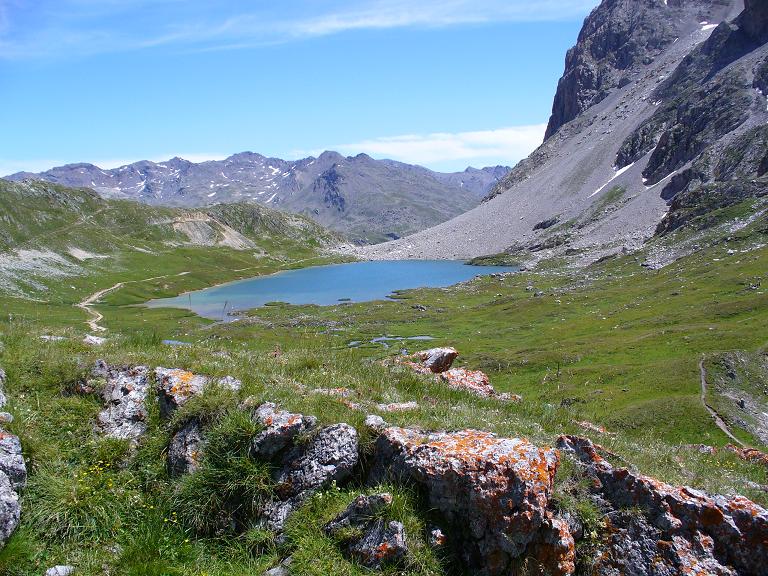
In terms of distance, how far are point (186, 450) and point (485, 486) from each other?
5412 millimetres

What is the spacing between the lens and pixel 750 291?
7606 centimetres

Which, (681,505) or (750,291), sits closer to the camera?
(681,505)

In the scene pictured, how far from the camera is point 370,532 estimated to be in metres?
7.62

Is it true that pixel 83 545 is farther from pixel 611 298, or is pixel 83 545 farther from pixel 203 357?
pixel 611 298

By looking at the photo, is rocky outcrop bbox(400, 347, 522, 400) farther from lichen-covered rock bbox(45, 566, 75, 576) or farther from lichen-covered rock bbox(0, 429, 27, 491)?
lichen-covered rock bbox(0, 429, 27, 491)

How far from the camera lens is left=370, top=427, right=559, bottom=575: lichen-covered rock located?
7.68 metres

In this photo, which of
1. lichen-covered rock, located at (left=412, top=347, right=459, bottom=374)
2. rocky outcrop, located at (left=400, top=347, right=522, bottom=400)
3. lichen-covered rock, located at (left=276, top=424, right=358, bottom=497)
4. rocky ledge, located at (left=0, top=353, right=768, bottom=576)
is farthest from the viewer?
lichen-covered rock, located at (left=412, top=347, right=459, bottom=374)

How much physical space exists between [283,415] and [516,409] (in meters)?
6.63

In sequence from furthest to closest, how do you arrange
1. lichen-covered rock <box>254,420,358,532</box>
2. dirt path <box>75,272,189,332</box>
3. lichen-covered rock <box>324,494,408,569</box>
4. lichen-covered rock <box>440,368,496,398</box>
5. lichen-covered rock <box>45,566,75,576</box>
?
dirt path <box>75,272,189,332</box>
lichen-covered rock <box>440,368,496,398</box>
lichen-covered rock <box>254,420,358,532</box>
lichen-covered rock <box>324,494,408,569</box>
lichen-covered rock <box>45,566,75,576</box>

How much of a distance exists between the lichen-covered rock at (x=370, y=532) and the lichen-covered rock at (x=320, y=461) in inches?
29.5

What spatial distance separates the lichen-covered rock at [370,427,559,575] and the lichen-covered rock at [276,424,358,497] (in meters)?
0.66

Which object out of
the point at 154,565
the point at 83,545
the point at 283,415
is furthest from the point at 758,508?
the point at 83,545

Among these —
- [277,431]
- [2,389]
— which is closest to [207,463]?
[277,431]

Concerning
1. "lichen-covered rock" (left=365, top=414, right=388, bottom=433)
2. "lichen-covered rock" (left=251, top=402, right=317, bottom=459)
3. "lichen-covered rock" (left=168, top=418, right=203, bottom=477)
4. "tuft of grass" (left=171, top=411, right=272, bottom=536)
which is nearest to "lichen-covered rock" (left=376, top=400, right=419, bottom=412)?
"lichen-covered rock" (left=365, top=414, right=388, bottom=433)
